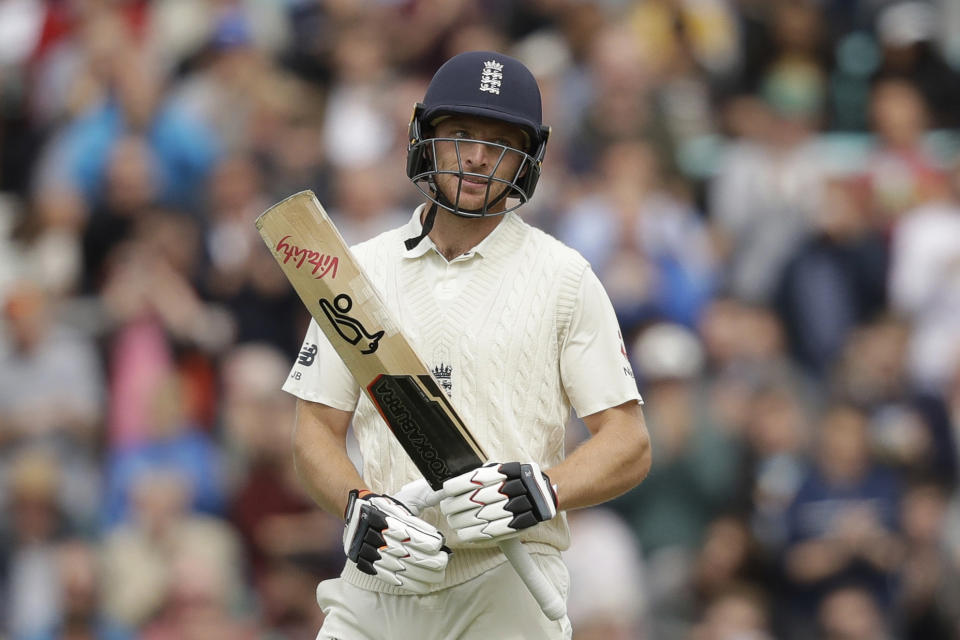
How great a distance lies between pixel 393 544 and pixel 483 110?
1276 millimetres

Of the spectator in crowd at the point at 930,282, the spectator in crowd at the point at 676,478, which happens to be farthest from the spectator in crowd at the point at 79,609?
the spectator in crowd at the point at 930,282

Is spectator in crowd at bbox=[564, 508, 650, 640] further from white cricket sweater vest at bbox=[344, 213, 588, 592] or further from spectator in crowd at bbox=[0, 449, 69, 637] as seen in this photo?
white cricket sweater vest at bbox=[344, 213, 588, 592]

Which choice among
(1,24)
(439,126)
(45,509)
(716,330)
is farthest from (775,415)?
(1,24)

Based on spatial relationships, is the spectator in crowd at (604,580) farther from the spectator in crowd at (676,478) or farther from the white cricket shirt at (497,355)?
the white cricket shirt at (497,355)

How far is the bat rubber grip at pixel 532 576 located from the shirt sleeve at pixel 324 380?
2.22 ft

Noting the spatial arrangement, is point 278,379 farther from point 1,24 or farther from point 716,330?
point 1,24

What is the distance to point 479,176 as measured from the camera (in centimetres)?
491

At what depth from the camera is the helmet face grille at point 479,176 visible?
4.95 metres

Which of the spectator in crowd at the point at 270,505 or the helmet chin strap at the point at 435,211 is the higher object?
the helmet chin strap at the point at 435,211

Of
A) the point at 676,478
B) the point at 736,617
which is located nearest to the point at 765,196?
the point at 676,478

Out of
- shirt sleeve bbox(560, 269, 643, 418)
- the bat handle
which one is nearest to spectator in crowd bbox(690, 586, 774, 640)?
Result: shirt sleeve bbox(560, 269, 643, 418)

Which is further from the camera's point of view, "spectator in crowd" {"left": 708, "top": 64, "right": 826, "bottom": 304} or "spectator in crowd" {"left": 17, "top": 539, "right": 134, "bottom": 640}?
"spectator in crowd" {"left": 708, "top": 64, "right": 826, "bottom": 304}

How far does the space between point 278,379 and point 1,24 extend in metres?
5.34

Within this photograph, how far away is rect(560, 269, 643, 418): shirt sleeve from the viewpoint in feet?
16.1
